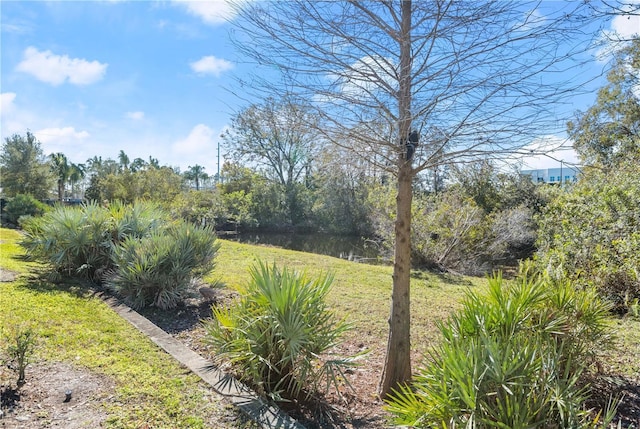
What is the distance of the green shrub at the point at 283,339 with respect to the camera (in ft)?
10.5

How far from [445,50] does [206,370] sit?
3686mm

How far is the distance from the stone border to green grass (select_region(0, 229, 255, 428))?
0.10 metres

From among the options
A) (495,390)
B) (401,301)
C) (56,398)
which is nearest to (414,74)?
(401,301)

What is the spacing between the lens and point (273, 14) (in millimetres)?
3344

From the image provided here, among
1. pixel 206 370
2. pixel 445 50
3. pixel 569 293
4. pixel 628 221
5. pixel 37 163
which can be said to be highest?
pixel 37 163

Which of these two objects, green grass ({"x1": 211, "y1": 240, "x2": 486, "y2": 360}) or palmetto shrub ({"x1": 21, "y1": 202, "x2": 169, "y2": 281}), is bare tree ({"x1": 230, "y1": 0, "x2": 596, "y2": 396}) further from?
palmetto shrub ({"x1": 21, "y1": 202, "x2": 169, "y2": 281})

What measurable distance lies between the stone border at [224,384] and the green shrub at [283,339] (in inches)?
4.5

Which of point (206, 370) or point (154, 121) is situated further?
point (154, 121)

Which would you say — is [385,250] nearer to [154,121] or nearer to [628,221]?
[628,221]

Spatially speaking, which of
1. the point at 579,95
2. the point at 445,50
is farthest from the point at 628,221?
the point at 445,50

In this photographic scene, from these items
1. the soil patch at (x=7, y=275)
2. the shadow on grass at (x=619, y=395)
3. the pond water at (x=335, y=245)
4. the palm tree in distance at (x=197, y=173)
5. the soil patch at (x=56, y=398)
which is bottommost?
the soil patch at (x=56, y=398)

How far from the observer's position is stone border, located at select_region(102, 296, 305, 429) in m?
2.81

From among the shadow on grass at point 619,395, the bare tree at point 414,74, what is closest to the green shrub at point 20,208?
the bare tree at point 414,74

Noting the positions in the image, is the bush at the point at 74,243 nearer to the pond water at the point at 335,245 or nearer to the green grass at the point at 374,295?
the green grass at the point at 374,295
